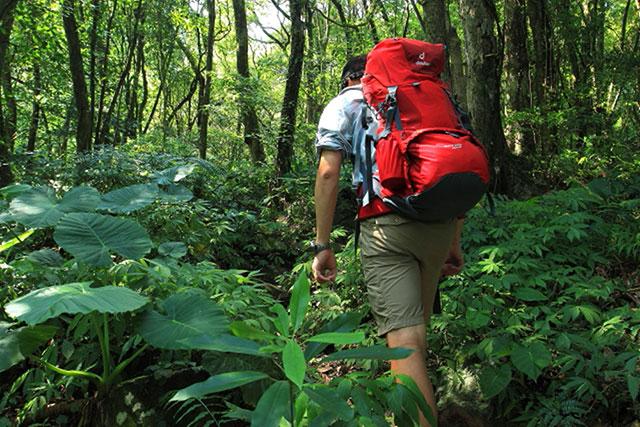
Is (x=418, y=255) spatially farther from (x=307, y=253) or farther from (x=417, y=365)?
(x=307, y=253)

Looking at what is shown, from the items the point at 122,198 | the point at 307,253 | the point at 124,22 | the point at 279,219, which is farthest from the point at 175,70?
the point at 122,198

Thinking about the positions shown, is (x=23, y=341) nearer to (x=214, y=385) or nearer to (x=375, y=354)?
(x=214, y=385)

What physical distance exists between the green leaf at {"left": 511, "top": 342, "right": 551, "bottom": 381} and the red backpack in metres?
0.98

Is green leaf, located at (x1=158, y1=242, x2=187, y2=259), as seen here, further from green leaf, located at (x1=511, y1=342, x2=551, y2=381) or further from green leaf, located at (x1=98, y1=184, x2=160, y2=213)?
green leaf, located at (x1=511, y1=342, x2=551, y2=381)

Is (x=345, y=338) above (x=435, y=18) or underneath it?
underneath

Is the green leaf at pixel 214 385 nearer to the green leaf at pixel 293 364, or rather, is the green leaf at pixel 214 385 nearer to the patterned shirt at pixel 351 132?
the green leaf at pixel 293 364

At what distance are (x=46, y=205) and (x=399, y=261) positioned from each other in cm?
230

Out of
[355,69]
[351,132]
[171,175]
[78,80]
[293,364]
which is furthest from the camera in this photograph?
[78,80]

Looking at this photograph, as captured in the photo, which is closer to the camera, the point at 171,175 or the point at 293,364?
the point at 293,364

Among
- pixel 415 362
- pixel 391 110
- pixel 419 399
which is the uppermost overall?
pixel 391 110

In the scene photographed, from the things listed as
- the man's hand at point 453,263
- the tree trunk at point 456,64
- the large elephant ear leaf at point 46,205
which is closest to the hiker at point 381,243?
the man's hand at point 453,263

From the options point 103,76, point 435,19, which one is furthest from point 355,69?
point 103,76

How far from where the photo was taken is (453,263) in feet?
9.56

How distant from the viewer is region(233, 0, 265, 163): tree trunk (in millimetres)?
10039
